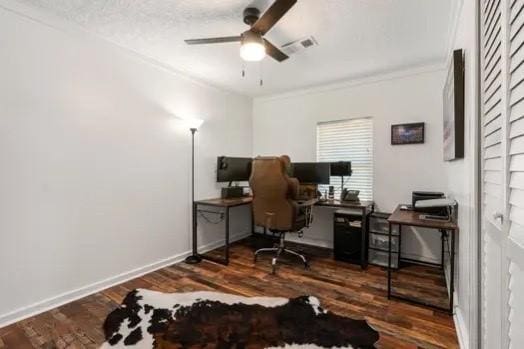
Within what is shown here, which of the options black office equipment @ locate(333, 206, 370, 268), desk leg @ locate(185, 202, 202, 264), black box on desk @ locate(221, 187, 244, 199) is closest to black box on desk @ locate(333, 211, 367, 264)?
black office equipment @ locate(333, 206, 370, 268)

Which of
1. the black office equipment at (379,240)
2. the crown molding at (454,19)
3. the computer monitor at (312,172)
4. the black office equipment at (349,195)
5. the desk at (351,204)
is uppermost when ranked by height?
the crown molding at (454,19)

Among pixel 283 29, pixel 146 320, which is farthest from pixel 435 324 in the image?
pixel 283 29

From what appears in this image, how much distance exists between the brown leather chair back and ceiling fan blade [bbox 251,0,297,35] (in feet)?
4.44

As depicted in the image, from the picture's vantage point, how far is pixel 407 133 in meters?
3.26

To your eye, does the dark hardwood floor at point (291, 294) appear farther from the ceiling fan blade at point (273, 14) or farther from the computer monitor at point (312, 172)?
the ceiling fan blade at point (273, 14)

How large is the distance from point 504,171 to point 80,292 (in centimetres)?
315

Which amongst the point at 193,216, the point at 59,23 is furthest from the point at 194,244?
the point at 59,23

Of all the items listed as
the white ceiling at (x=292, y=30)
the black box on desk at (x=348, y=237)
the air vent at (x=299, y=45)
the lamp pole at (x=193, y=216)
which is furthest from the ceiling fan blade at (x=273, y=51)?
the black box on desk at (x=348, y=237)

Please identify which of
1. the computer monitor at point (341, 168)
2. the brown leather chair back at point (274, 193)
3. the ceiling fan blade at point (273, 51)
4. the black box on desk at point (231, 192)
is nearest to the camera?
the ceiling fan blade at point (273, 51)

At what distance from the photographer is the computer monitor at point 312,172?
3584 millimetres

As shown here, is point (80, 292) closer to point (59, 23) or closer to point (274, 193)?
point (274, 193)

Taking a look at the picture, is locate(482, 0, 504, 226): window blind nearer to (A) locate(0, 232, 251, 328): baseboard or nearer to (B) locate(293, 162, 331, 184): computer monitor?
(B) locate(293, 162, 331, 184): computer monitor

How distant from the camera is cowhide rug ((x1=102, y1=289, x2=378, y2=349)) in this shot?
1725 millimetres

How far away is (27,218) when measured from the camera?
2062 mm
